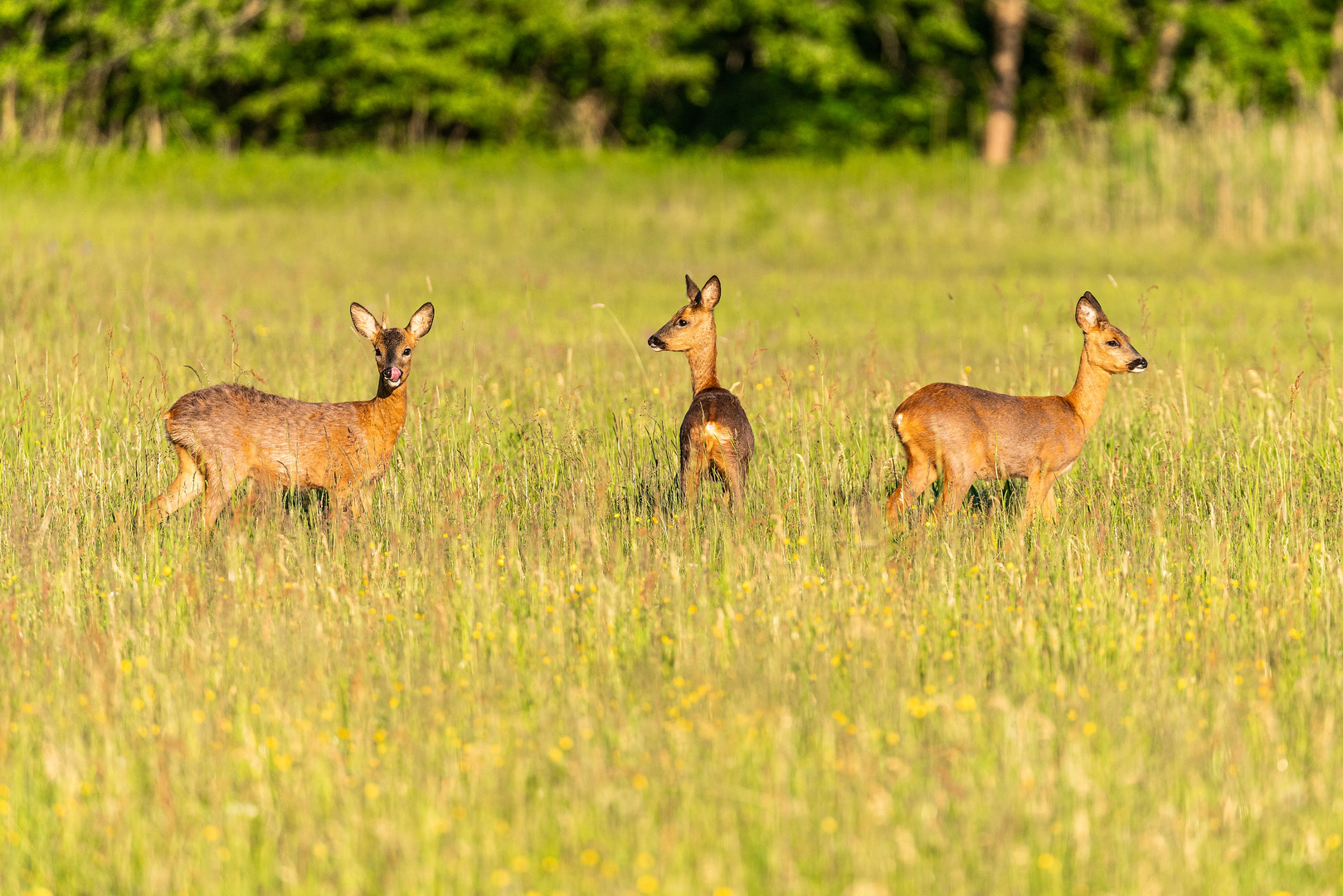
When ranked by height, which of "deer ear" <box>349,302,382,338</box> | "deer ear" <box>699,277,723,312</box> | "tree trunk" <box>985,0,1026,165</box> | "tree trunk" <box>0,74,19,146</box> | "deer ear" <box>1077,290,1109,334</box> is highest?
"tree trunk" <box>985,0,1026,165</box>

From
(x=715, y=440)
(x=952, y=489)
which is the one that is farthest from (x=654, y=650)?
(x=952, y=489)

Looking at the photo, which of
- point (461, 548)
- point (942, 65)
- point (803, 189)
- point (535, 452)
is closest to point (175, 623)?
point (461, 548)

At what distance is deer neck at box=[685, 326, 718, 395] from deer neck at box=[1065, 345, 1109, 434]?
66.7 inches

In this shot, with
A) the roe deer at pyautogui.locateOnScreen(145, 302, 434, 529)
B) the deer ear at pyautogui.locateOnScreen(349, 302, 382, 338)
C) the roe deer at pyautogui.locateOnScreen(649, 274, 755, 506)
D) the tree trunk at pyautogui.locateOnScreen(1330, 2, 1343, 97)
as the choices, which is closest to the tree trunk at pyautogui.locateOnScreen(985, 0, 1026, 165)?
the tree trunk at pyautogui.locateOnScreen(1330, 2, 1343, 97)

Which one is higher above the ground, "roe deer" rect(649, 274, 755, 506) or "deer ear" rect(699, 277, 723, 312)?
"deer ear" rect(699, 277, 723, 312)

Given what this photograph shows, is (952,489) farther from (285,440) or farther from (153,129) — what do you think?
(153,129)

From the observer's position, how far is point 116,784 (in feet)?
12.4

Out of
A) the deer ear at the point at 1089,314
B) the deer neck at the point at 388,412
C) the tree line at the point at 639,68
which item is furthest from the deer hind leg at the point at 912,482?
the tree line at the point at 639,68

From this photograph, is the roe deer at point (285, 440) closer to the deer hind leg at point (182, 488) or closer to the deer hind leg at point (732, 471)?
the deer hind leg at point (182, 488)

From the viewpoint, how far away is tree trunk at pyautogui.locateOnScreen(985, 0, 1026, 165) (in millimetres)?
32281

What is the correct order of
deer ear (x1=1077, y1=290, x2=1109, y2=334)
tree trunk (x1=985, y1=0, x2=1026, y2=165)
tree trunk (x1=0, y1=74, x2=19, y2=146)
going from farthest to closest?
tree trunk (x1=985, y1=0, x2=1026, y2=165) < tree trunk (x1=0, y1=74, x2=19, y2=146) < deer ear (x1=1077, y1=290, x2=1109, y2=334)

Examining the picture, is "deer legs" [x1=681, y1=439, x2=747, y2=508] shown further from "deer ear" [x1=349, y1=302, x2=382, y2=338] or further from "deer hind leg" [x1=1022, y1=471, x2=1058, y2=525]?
"deer ear" [x1=349, y1=302, x2=382, y2=338]

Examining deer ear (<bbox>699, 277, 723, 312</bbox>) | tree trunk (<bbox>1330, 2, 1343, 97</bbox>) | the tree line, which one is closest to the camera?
deer ear (<bbox>699, 277, 723, 312</bbox>)

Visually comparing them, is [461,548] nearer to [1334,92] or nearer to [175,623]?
[175,623]
